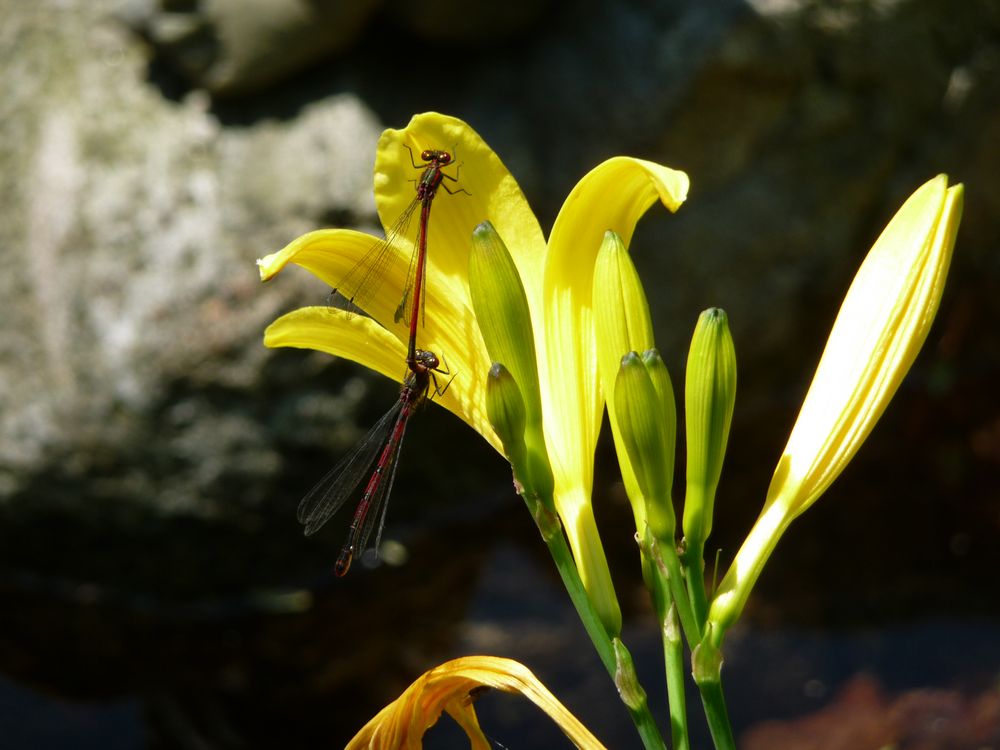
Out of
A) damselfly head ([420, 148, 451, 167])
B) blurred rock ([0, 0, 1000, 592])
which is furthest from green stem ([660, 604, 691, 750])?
blurred rock ([0, 0, 1000, 592])

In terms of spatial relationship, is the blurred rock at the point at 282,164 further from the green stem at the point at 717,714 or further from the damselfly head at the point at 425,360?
the green stem at the point at 717,714

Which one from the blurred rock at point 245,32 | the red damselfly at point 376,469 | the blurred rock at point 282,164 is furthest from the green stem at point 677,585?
the blurred rock at point 245,32

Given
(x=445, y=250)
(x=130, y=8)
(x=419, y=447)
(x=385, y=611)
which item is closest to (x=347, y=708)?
(x=385, y=611)

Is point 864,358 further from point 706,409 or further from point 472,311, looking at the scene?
point 472,311

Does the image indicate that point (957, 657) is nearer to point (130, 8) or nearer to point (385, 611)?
point (385, 611)

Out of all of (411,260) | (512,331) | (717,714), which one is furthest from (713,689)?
(411,260)
